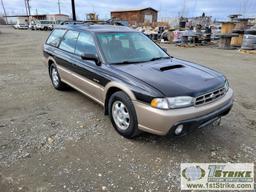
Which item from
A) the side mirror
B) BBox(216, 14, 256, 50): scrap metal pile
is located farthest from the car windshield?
BBox(216, 14, 256, 50): scrap metal pile

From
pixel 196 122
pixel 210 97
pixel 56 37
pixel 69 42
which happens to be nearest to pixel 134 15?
pixel 56 37

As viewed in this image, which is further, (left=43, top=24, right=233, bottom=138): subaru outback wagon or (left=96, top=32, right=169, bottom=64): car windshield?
(left=96, top=32, right=169, bottom=64): car windshield

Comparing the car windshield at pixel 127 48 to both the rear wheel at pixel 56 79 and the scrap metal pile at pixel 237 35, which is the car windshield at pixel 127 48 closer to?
the rear wheel at pixel 56 79

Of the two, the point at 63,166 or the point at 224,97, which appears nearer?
the point at 63,166

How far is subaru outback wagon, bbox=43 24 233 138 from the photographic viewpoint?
261cm

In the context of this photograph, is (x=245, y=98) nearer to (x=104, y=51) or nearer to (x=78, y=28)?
(x=104, y=51)

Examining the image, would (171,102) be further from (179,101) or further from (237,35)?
(237,35)

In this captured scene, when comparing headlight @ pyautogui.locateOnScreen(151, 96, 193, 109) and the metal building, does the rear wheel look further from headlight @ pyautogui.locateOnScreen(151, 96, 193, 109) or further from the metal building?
→ the metal building

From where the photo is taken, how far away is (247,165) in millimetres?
2727

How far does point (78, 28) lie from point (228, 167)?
3.66 meters

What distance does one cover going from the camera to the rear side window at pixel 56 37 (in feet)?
16.2

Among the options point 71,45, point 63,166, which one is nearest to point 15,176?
point 63,166

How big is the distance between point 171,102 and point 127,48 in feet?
5.37

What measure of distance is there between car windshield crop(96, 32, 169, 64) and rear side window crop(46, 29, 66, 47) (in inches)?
63.0
